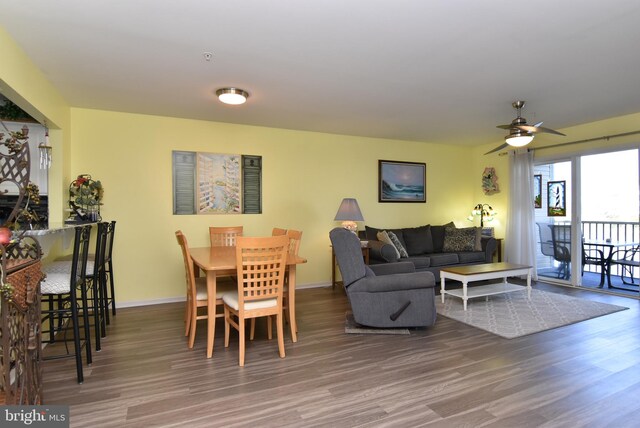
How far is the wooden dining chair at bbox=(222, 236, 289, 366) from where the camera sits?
8.79 ft

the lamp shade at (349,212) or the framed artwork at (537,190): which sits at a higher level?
the framed artwork at (537,190)

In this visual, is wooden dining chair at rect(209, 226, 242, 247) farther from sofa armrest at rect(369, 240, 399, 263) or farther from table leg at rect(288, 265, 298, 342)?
sofa armrest at rect(369, 240, 399, 263)

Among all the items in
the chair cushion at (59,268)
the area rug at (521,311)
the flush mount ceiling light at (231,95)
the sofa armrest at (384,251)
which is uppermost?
the flush mount ceiling light at (231,95)

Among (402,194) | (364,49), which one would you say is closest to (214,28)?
(364,49)

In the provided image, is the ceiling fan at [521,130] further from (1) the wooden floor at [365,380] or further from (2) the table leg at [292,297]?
(2) the table leg at [292,297]

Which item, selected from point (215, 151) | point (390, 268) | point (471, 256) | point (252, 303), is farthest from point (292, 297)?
point (471, 256)

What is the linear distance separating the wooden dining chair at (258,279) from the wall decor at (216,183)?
7.11 ft

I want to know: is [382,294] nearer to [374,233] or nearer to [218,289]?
[218,289]

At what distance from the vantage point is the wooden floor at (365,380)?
79.5 inches

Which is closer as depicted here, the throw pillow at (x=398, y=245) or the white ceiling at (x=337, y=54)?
the white ceiling at (x=337, y=54)

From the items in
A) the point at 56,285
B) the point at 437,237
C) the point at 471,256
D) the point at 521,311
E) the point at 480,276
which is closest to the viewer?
the point at 56,285

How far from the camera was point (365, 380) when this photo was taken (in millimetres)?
A: 2457

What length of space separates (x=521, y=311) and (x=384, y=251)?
1.74 metres

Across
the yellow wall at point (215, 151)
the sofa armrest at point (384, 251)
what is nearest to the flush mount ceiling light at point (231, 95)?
the yellow wall at point (215, 151)
